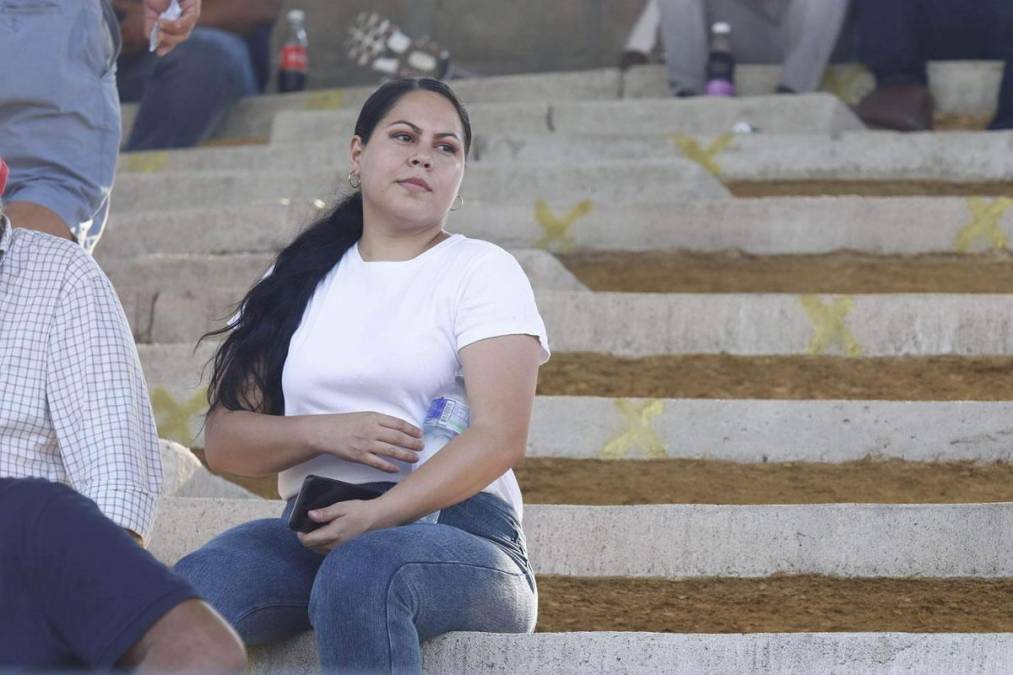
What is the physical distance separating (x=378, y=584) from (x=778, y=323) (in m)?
2.16

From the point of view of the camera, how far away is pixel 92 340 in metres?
2.48

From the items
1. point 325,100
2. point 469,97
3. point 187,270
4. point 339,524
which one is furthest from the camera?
Answer: point 325,100

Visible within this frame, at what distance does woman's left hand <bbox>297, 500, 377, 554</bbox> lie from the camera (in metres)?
2.57

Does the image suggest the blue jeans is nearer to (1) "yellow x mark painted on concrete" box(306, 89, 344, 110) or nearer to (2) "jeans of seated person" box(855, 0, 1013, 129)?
(2) "jeans of seated person" box(855, 0, 1013, 129)

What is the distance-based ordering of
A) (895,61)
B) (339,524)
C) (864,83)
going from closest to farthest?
(339,524), (895,61), (864,83)

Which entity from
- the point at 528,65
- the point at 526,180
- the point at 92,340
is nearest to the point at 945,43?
the point at 526,180

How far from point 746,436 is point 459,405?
127 cm

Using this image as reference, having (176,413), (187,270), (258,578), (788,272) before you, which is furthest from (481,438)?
(187,270)

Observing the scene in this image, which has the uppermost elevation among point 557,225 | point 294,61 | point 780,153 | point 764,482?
point 294,61

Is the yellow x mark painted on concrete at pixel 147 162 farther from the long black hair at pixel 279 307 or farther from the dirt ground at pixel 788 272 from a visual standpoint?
the long black hair at pixel 279 307

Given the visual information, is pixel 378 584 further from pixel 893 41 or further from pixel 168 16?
pixel 893 41

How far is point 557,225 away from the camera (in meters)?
5.27


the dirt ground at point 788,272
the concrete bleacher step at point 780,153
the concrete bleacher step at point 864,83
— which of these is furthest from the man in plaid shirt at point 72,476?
the concrete bleacher step at point 864,83

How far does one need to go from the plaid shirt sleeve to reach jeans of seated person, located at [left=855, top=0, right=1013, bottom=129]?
427 centimetres
